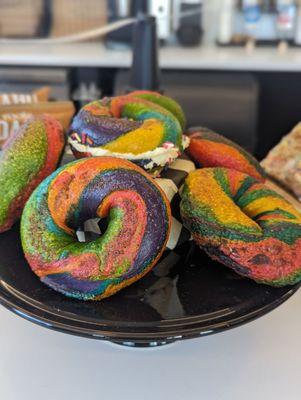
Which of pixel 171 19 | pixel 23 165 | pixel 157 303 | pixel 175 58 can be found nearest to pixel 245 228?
pixel 157 303

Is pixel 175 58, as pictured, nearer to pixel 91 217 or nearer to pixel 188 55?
pixel 188 55

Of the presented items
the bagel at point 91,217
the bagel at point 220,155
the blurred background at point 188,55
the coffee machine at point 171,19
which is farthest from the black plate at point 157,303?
the coffee machine at point 171,19

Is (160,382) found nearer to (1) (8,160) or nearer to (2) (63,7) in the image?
(1) (8,160)

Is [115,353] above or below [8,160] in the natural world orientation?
below

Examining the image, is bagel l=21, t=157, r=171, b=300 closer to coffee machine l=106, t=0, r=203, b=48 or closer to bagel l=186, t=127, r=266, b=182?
bagel l=186, t=127, r=266, b=182

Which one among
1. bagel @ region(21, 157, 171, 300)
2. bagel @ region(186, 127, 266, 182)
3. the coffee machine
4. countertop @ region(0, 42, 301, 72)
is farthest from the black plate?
the coffee machine

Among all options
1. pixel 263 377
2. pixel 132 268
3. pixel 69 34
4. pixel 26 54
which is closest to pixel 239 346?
pixel 263 377

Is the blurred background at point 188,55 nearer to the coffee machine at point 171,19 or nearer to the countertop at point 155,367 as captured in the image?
the coffee machine at point 171,19

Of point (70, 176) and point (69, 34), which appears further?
point (69, 34)

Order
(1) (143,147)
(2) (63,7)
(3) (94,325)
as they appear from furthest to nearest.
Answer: (2) (63,7), (1) (143,147), (3) (94,325)
